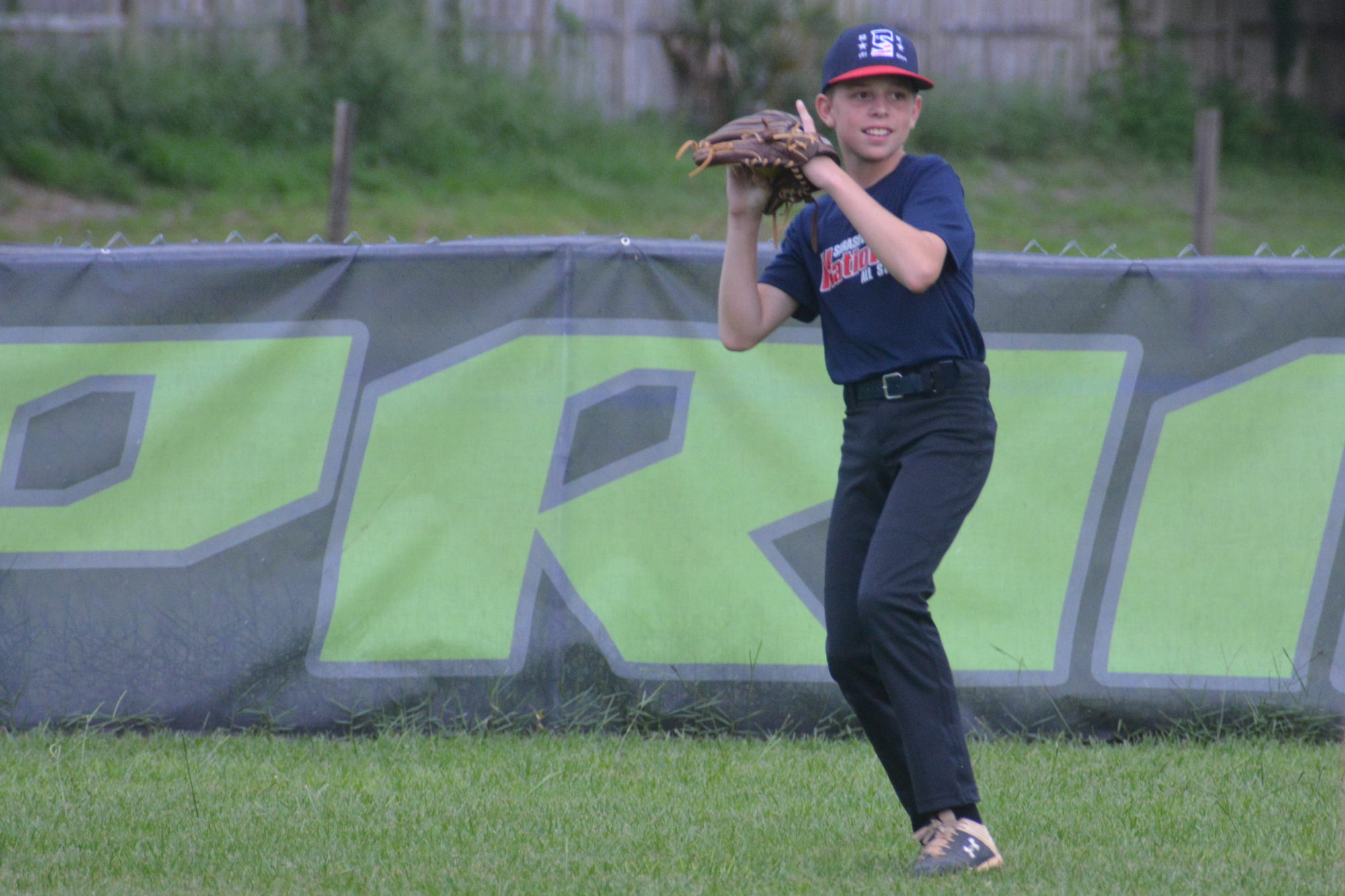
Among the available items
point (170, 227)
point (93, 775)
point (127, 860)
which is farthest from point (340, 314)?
point (170, 227)

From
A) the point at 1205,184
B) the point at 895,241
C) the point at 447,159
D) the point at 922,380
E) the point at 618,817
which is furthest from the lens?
the point at 447,159

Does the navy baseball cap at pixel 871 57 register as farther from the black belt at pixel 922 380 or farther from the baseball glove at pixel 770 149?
the black belt at pixel 922 380

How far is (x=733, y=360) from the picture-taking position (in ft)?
16.1

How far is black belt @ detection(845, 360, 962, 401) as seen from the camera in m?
3.26

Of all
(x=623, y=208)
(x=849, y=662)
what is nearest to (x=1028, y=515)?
(x=849, y=662)

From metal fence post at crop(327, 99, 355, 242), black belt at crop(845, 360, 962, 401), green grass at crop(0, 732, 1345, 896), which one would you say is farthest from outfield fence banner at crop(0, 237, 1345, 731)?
metal fence post at crop(327, 99, 355, 242)

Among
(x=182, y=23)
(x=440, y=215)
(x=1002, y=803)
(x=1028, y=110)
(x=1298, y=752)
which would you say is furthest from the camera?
(x=1028, y=110)

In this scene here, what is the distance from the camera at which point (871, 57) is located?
3207mm

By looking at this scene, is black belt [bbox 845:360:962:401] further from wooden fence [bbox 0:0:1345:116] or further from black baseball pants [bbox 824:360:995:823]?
wooden fence [bbox 0:0:1345:116]

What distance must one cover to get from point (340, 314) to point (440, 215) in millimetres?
9208

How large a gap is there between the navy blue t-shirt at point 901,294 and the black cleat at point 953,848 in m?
1.06

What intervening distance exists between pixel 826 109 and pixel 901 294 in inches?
19.8

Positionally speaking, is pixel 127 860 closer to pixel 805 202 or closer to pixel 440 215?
pixel 805 202

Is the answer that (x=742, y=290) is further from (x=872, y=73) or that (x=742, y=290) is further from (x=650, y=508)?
(x=650, y=508)
